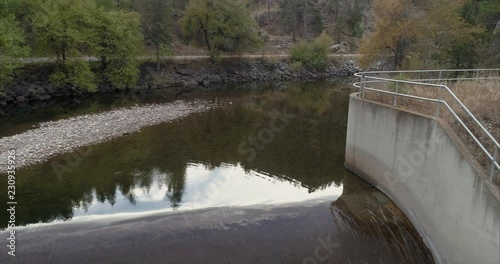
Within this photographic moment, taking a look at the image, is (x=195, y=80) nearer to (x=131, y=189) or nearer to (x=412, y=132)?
(x=131, y=189)

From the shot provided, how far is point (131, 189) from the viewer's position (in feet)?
47.1

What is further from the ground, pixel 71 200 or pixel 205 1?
pixel 205 1

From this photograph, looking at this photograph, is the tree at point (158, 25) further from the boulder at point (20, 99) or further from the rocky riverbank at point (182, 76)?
the boulder at point (20, 99)

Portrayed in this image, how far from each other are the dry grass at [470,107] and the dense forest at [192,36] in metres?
13.3

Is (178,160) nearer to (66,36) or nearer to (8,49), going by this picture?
(8,49)

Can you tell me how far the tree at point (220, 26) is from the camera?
181 ft

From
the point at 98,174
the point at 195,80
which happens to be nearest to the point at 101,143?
the point at 98,174

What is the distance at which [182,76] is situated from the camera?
174 ft

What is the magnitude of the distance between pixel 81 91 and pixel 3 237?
111 feet

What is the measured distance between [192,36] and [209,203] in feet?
163

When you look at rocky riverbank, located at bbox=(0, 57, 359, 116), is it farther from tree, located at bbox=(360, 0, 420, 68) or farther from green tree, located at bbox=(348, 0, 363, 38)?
tree, located at bbox=(360, 0, 420, 68)

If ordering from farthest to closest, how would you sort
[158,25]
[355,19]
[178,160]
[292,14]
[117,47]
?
1. [355,19]
2. [292,14]
3. [158,25]
4. [117,47]
5. [178,160]

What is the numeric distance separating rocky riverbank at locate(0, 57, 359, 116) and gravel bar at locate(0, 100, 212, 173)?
9.92m

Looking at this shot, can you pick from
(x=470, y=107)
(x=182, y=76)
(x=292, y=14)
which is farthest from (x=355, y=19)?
(x=470, y=107)
